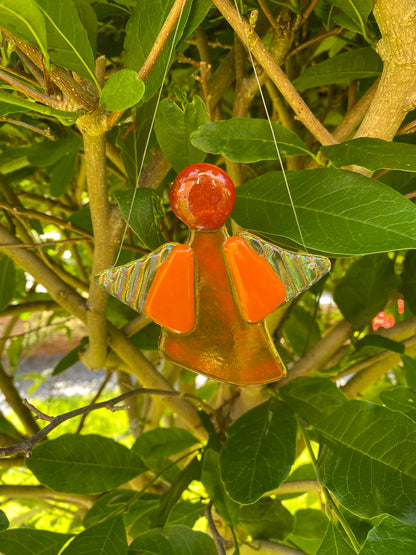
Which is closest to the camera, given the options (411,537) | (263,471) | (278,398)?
(411,537)

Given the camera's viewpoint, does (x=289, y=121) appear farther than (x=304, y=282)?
Yes

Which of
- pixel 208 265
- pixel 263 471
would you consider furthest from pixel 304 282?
pixel 263 471

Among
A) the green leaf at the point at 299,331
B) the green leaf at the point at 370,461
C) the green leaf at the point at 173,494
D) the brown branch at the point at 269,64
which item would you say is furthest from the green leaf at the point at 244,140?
the green leaf at the point at 299,331

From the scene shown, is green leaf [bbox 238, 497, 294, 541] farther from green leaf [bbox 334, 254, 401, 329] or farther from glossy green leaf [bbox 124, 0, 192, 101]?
glossy green leaf [bbox 124, 0, 192, 101]

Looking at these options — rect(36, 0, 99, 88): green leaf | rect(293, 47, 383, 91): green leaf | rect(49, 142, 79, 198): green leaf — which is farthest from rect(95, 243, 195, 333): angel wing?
rect(49, 142, 79, 198): green leaf

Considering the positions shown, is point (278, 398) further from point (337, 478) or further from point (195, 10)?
point (195, 10)

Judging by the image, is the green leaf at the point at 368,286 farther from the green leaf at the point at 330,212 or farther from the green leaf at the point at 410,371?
the green leaf at the point at 330,212
